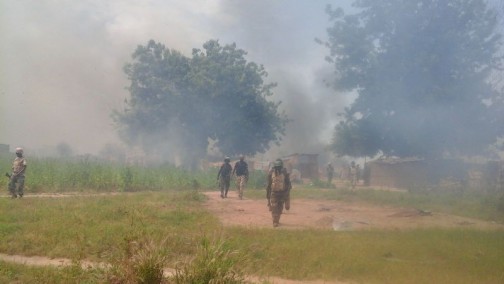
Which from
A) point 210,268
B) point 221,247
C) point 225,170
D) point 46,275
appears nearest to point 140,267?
point 210,268

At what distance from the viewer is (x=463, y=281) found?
663cm

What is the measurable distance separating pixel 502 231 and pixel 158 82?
2986 centimetres

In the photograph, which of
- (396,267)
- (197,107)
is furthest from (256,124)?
(396,267)

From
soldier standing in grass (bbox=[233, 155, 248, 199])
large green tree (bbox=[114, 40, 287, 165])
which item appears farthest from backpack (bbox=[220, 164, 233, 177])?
large green tree (bbox=[114, 40, 287, 165])

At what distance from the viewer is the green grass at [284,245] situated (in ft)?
22.8

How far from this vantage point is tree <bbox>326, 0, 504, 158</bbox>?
74.2ft

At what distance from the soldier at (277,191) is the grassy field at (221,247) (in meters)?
1.40

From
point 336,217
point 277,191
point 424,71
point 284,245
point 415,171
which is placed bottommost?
point 284,245

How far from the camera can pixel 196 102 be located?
1422 inches

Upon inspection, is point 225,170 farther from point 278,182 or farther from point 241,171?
point 278,182

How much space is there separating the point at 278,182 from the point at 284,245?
346 centimetres

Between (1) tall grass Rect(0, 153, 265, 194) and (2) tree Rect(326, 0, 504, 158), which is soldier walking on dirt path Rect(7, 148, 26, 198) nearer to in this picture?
(1) tall grass Rect(0, 153, 265, 194)

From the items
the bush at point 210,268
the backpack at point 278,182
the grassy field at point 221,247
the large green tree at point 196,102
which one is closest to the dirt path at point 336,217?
the backpack at point 278,182

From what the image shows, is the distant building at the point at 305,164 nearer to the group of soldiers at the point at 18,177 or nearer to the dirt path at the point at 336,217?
the dirt path at the point at 336,217
